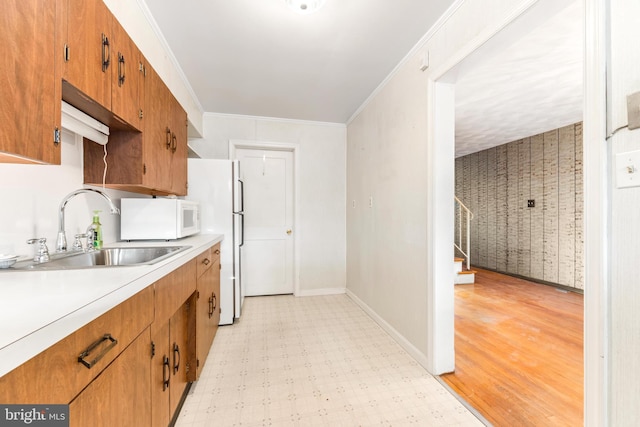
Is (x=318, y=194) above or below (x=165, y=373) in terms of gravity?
above

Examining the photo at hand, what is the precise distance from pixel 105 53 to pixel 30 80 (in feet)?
1.67

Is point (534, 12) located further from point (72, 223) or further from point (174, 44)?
point (72, 223)

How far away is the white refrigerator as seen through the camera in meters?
2.74

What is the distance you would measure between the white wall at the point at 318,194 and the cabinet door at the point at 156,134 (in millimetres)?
1638

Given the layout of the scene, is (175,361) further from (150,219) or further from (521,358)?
(521,358)

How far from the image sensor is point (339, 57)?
90.3 inches

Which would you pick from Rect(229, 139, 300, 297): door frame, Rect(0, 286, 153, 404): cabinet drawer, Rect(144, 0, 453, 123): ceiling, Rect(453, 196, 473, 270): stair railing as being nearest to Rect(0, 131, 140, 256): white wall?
Rect(0, 286, 153, 404): cabinet drawer

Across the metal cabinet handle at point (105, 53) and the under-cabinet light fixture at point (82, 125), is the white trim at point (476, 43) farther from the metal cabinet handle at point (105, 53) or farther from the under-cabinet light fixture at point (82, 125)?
the under-cabinet light fixture at point (82, 125)

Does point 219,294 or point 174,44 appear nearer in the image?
point 174,44

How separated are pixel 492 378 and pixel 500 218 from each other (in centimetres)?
398

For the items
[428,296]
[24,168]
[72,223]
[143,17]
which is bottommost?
[428,296]

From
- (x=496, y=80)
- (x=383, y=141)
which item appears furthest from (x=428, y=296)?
(x=496, y=80)

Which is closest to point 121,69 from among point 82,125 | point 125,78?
point 125,78

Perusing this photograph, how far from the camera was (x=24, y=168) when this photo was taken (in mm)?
1247
